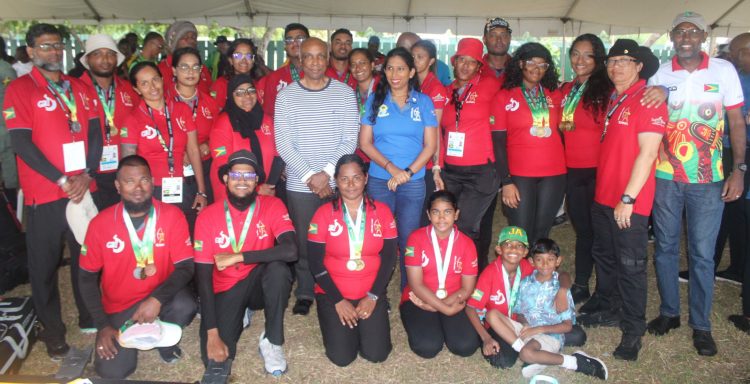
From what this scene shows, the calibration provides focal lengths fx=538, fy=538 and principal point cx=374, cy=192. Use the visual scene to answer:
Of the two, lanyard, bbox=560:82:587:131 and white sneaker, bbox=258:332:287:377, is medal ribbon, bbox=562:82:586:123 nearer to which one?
lanyard, bbox=560:82:587:131

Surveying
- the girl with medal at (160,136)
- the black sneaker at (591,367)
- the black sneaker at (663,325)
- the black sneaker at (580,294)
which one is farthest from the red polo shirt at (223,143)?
the black sneaker at (663,325)

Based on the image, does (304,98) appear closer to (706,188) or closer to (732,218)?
(706,188)

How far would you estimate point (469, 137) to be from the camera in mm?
4266

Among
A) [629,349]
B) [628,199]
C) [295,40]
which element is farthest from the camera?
[295,40]

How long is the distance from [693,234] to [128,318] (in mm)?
3891

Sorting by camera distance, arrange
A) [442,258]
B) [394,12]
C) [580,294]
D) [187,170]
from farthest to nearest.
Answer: [394,12]
[580,294]
[187,170]
[442,258]

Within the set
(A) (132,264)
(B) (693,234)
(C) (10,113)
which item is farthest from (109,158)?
(B) (693,234)

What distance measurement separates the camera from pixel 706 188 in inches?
143

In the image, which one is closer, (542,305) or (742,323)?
(542,305)

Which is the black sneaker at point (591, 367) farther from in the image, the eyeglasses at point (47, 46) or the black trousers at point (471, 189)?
the eyeglasses at point (47, 46)

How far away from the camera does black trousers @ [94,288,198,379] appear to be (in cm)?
344

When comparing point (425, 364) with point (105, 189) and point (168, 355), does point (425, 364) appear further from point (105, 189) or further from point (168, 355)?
point (105, 189)

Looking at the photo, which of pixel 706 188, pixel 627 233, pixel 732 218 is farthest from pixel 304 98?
pixel 732 218

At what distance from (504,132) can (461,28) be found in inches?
270
